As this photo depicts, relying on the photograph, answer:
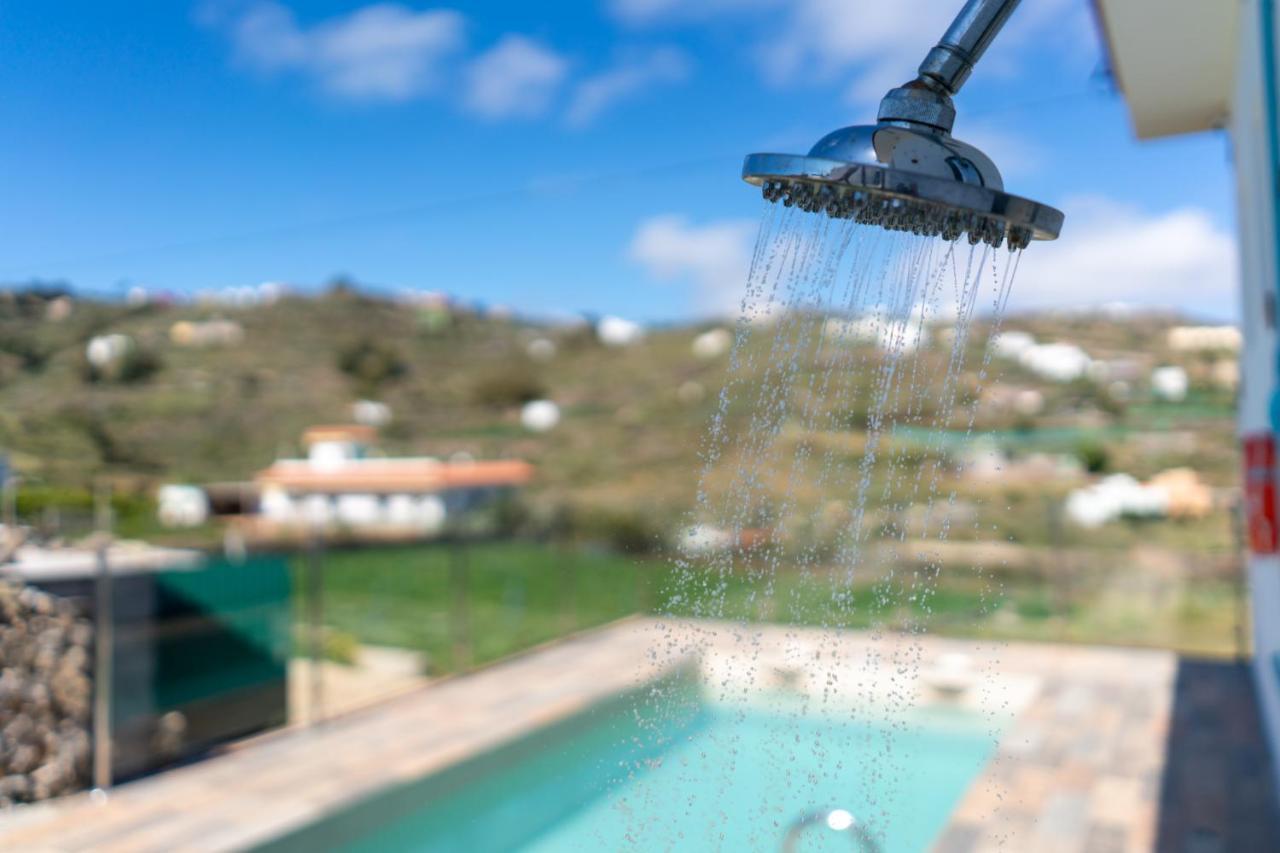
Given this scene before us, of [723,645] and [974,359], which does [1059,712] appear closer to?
[723,645]

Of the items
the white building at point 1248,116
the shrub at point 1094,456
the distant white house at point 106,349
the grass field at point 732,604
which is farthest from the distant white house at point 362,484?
the white building at point 1248,116

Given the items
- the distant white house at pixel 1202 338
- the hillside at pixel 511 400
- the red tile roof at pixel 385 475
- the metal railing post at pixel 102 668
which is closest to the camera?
the metal railing post at pixel 102 668

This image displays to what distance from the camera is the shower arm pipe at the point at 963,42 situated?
0.81 m

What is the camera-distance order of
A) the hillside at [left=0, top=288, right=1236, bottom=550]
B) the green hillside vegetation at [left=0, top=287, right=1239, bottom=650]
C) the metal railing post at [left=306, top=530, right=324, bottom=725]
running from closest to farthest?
1. the metal railing post at [left=306, top=530, right=324, bottom=725]
2. the green hillside vegetation at [left=0, top=287, right=1239, bottom=650]
3. the hillside at [left=0, top=288, right=1236, bottom=550]

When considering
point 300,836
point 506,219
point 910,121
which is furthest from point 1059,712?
point 506,219

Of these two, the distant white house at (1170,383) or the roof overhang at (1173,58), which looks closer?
the roof overhang at (1173,58)

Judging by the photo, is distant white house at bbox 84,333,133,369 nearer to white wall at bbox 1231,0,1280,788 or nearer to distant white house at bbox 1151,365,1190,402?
white wall at bbox 1231,0,1280,788

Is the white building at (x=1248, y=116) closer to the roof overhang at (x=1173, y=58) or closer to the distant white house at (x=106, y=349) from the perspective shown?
the roof overhang at (x=1173, y=58)

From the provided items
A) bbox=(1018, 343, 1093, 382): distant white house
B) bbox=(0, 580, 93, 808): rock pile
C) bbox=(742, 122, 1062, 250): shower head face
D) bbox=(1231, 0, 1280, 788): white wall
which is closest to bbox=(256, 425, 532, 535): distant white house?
bbox=(1018, 343, 1093, 382): distant white house

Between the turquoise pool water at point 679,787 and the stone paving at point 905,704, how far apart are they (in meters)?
0.11

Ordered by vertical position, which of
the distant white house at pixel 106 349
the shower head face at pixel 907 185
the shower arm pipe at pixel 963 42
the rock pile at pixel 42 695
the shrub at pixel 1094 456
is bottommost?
the rock pile at pixel 42 695

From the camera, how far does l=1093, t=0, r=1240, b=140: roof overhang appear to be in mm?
3434

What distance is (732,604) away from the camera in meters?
7.94

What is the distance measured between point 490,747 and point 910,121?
4177 millimetres
